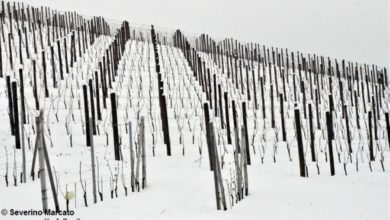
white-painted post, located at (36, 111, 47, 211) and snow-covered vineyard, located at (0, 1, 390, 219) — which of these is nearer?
white-painted post, located at (36, 111, 47, 211)

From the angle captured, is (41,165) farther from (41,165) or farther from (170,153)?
(170,153)

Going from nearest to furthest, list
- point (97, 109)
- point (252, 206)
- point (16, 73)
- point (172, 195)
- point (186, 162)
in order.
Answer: point (252, 206), point (172, 195), point (186, 162), point (97, 109), point (16, 73)

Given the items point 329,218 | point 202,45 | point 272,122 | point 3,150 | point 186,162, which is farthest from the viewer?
point 202,45

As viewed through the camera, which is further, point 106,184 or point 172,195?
point 106,184

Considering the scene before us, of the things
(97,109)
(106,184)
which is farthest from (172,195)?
(97,109)

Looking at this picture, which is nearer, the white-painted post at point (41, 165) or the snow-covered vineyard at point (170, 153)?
the white-painted post at point (41, 165)

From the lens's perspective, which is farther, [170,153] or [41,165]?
[170,153]

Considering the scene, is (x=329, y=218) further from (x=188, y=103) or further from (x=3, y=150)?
(x=188, y=103)

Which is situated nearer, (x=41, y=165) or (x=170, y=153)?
(x=41, y=165)

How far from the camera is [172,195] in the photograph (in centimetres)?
434

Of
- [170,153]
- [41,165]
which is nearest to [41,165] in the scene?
[41,165]

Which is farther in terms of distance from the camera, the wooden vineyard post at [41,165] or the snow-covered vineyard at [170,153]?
the snow-covered vineyard at [170,153]

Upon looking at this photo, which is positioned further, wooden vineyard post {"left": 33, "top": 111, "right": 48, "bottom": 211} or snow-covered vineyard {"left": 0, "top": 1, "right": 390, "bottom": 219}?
snow-covered vineyard {"left": 0, "top": 1, "right": 390, "bottom": 219}

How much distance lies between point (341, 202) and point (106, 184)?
91.5 inches
